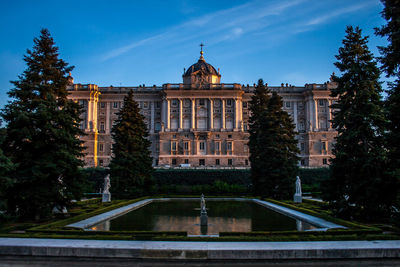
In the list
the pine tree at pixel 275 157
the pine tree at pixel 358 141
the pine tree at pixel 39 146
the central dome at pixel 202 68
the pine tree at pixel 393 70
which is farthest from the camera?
the central dome at pixel 202 68

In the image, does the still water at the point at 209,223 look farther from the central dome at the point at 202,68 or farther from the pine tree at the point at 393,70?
the central dome at the point at 202,68

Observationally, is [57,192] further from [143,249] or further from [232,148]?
[232,148]

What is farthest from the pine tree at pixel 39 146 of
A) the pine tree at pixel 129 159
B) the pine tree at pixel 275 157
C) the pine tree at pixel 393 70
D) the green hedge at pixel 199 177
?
the green hedge at pixel 199 177

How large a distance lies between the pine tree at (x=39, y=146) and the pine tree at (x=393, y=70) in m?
13.8

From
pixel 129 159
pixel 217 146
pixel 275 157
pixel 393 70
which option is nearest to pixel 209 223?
pixel 393 70

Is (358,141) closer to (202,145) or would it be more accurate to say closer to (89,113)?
(202,145)

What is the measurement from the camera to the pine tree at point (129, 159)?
1136 inches

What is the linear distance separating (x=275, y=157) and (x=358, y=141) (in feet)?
43.4

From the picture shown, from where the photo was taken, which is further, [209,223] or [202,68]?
[202,68]

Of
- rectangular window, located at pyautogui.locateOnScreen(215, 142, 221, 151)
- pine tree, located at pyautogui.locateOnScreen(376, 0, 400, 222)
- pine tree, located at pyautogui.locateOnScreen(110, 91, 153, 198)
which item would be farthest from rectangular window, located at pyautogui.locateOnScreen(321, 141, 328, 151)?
pine tree, located at pyautogui.locateOnScreen(376, 0, 400, 222)

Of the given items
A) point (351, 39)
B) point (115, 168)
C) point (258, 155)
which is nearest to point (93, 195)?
point (115, 168)

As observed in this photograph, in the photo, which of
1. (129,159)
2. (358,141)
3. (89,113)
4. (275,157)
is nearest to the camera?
(358,141)

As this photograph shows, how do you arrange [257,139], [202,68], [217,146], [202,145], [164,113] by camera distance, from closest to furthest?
[257,139] < [217,146] < [202,145] < [164,113] < [202,68]

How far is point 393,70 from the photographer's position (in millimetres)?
12445
